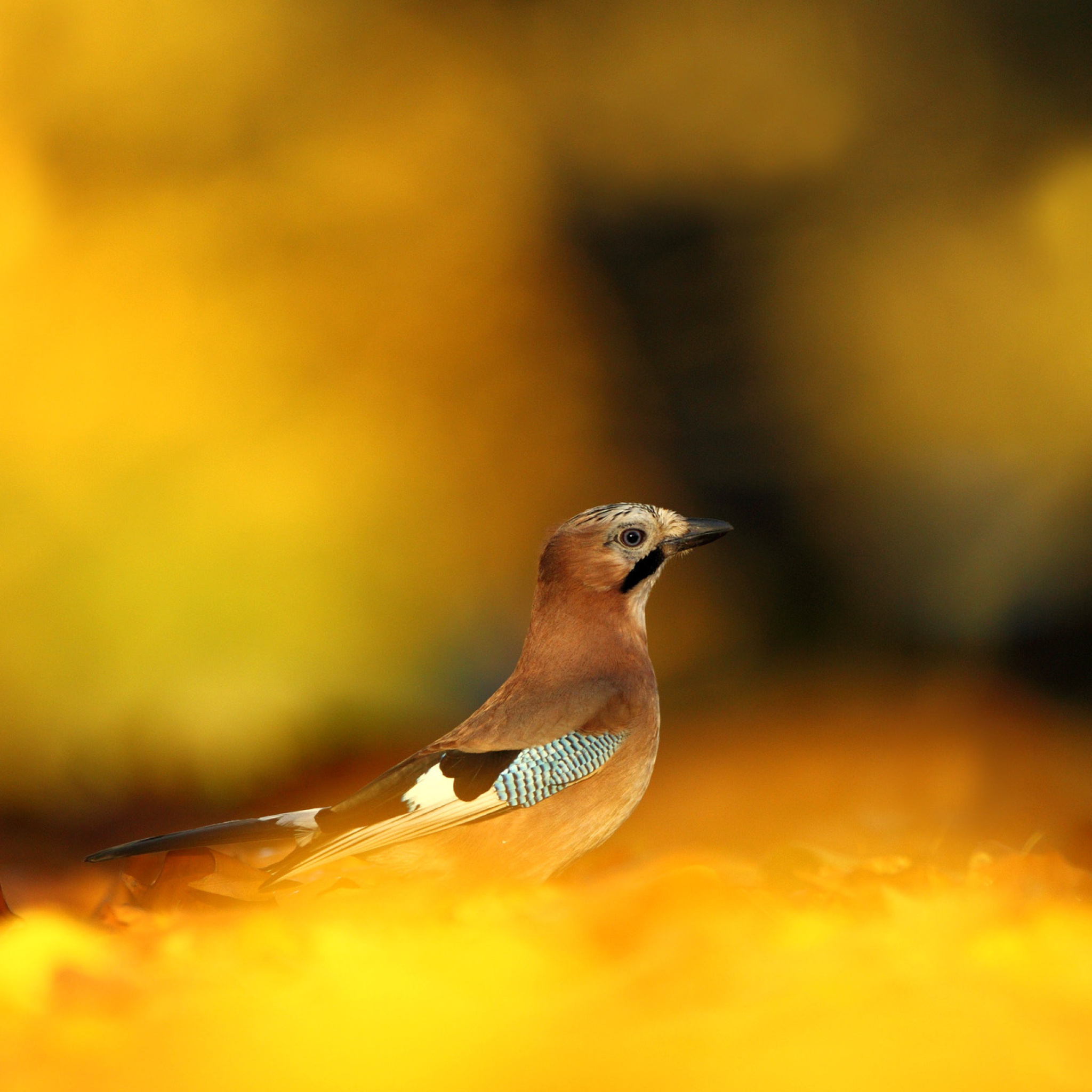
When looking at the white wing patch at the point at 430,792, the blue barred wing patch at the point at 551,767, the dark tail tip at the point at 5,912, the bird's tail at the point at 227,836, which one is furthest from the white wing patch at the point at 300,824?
the dark tail tip at the point at 5,912

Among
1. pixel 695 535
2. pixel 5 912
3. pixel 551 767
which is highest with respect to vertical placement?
pixel 695 535

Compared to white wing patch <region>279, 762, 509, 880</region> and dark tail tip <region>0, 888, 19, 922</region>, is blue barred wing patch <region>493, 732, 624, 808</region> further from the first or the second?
dark tail tip <region>0, 888, 19, 922</region>

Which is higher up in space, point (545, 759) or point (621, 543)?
point (621, 543)

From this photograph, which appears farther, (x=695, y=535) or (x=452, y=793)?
(x=695, y=535)

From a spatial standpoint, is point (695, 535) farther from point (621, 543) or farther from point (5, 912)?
point (5, 912)

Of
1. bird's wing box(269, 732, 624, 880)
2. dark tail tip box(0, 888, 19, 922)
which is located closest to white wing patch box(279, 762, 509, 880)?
bird's wing box(269, 732, 624, 880)

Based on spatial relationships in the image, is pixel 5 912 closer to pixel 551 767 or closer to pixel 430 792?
pixel 430 792

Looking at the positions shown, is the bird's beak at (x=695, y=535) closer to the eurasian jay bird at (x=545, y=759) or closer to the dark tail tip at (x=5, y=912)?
the eurasian jay bird at (x=545, y=759)

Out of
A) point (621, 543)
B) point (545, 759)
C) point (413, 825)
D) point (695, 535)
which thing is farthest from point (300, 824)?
point (695, 535)
